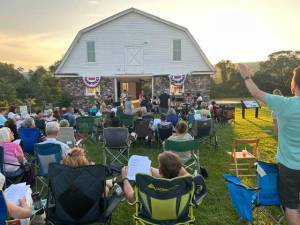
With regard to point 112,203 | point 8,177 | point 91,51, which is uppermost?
point 91,51

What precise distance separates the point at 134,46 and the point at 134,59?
0.94m

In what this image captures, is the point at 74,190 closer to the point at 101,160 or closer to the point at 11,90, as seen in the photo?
the point at 101,160

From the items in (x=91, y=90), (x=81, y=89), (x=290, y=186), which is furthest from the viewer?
(x=91, y=90)

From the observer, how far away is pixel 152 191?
3.45 metres

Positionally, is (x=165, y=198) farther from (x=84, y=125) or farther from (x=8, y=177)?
(x=84, y=125)

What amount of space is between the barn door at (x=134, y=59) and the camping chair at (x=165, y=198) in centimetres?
2110

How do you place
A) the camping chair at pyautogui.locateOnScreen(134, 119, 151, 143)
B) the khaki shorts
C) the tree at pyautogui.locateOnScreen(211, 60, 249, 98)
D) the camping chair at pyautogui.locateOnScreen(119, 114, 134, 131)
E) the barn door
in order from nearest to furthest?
1. the khaki shorts
2. the camping chair at pyautogui.locateOnScreen(134, 119, 151, 143)
3. the camping chair at pyautogui.locateOnScreen(119, 114, 134, 131)
4. the barn door
5. the tree at pyautogui.locateOnScreen(211, 60, 249, 98)

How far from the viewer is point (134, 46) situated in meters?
24.1

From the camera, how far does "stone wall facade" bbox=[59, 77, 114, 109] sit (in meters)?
24.2

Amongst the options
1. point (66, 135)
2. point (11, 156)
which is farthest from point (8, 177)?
point (66, 135)

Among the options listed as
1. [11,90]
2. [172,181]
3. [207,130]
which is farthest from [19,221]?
[11,90]

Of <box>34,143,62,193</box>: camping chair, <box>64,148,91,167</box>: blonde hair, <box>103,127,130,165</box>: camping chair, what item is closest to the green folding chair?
<box>64,148,91,167</box>: blonde hair

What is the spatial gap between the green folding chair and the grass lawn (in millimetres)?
1462

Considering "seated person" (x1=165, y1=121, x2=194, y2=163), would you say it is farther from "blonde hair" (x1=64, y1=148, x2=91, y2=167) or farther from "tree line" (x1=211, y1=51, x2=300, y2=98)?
"tree line" (x1=211, y1=51, x2=300, y2=98)
